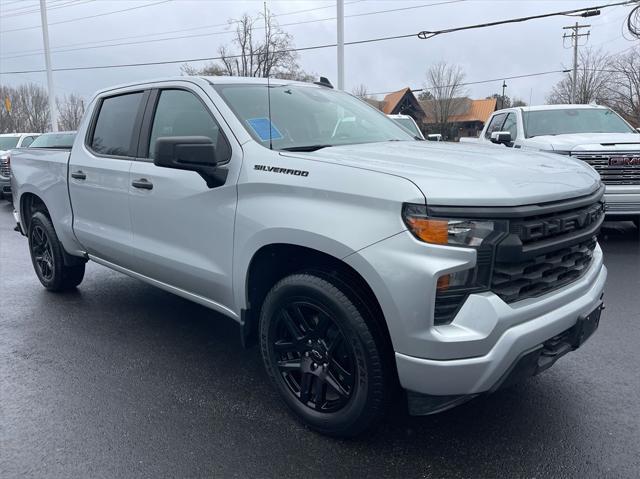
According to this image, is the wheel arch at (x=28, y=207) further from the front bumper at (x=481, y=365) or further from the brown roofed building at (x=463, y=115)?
the brown roofed building at (x=463, y=115)

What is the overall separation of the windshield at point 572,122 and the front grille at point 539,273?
6.39m

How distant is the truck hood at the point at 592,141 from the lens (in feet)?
23.4

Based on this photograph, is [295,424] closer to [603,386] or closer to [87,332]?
[603,386]

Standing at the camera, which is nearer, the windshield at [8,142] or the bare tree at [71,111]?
the windshield at [8,142]

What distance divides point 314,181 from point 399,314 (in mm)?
788

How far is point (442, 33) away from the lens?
703 inches

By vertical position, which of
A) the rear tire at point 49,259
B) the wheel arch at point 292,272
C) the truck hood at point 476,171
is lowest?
the rear tire at point 49,259

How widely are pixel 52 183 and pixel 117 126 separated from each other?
3.74ft

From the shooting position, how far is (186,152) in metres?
2.97

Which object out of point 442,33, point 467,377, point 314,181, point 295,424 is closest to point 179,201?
point 314,181

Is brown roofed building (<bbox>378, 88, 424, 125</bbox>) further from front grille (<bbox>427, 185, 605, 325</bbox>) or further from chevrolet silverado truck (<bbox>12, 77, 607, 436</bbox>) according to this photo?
front grille (<bbox>427, 185, 605, 325</bbox>)

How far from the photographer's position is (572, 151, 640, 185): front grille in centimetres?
706

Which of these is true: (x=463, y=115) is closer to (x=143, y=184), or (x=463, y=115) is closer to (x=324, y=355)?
(x=143, y=184)

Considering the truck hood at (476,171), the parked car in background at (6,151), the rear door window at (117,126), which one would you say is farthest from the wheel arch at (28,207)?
the parked car in background at (6,151)
